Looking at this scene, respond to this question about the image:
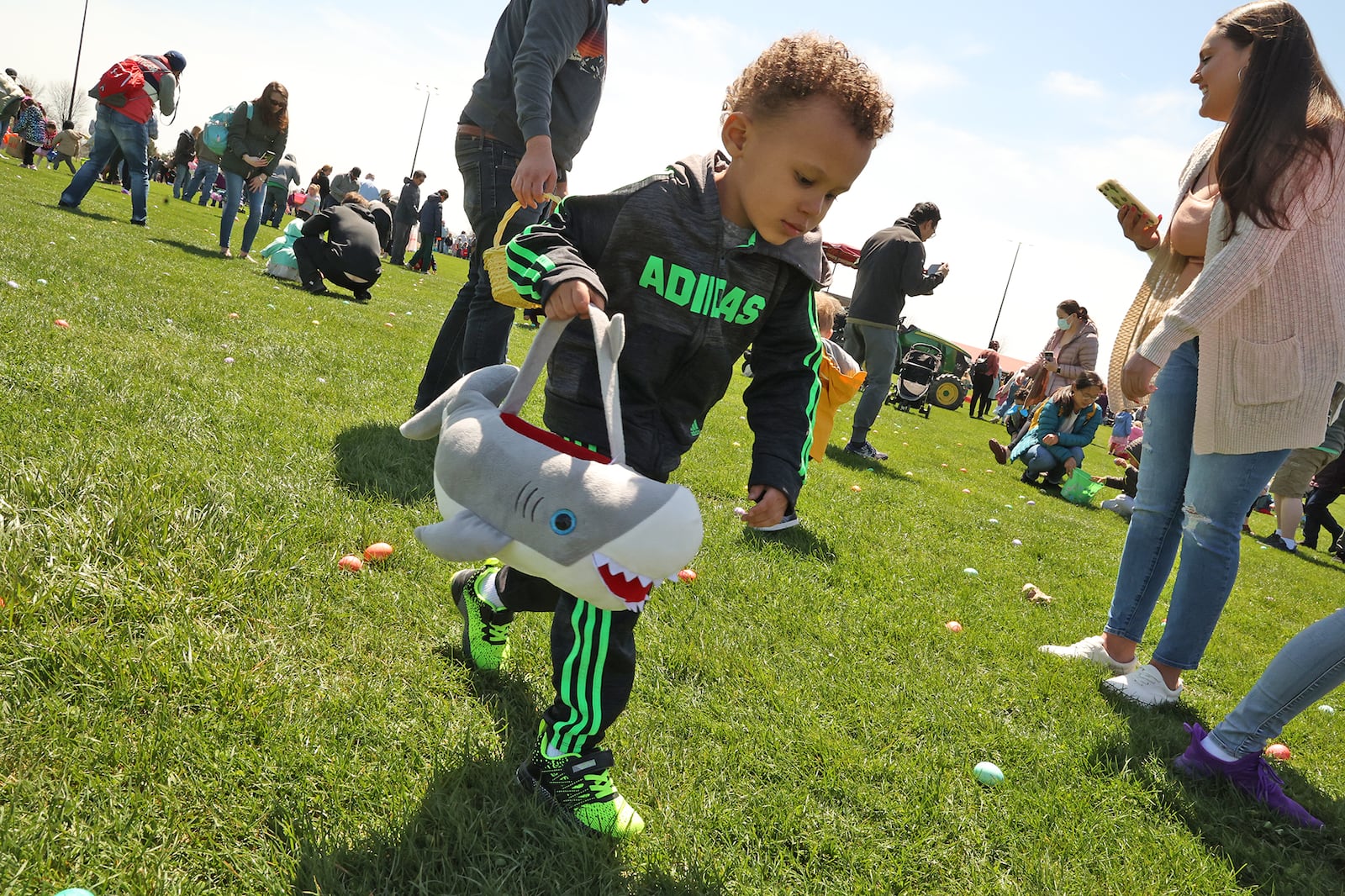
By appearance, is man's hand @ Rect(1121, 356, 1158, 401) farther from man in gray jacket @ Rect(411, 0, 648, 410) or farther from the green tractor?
the green tractor

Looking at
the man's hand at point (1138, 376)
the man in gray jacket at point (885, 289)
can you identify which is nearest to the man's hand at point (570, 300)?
the man's hand at point (1138, 376)

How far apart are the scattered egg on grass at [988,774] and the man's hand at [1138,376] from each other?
4.91 feet

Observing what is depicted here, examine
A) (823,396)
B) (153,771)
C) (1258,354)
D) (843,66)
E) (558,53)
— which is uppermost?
(558,53)

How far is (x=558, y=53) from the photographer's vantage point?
10.8ft

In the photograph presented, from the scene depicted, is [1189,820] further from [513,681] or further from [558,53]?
[558,53]

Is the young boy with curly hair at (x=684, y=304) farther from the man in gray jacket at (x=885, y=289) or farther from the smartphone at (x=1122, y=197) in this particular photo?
the man in gray jacket at (x=885, y=289)

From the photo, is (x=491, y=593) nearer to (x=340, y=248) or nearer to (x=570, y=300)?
(x=570, y=300)

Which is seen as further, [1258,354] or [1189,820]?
[1258,354]

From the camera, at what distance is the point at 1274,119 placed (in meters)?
2.56

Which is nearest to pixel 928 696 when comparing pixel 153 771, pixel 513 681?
pixel 513 681

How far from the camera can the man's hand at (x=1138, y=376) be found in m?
2.86

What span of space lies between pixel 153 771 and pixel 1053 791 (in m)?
2.39

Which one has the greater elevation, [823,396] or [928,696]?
[823,396]

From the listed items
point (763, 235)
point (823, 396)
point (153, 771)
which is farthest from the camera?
point (823, 396)
